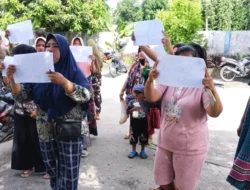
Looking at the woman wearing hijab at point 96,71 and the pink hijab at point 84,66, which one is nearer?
the pink hijab at point 84,66

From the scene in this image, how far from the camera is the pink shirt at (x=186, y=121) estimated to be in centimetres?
220

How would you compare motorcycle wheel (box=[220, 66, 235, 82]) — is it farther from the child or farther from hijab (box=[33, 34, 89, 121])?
hijab (box=[33, 34, 89, 121])

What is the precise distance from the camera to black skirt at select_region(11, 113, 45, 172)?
3400mm

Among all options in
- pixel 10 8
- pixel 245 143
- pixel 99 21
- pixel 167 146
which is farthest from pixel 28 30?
pixel 99 21

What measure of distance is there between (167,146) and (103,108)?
16.1 ft

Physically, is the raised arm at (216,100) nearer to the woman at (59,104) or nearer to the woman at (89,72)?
the woman at (59,104)

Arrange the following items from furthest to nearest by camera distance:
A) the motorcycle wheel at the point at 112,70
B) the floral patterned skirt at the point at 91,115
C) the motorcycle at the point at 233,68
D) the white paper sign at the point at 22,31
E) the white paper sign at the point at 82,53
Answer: the motorcycle wheel at the point at 112,70, the motorcycle at the point at 233,68, the floral patterned skirt at the point at 91,115, the white paper sign at the point at 82,53, the white paper sign at the point at 22,31

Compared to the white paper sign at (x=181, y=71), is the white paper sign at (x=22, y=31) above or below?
above

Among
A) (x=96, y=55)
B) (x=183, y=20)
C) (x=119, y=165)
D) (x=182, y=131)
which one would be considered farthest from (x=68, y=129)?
(x=183, y=20)

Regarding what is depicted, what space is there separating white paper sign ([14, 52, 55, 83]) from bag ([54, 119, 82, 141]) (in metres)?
0.42

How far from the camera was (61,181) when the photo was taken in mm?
2523

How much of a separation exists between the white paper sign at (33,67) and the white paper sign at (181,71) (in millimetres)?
770

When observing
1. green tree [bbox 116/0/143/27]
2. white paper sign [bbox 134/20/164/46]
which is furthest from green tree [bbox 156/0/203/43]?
green tree [bbox 116/0/143/27]

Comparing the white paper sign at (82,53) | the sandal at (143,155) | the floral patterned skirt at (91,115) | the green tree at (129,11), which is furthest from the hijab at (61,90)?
the green tree at (129,11)
